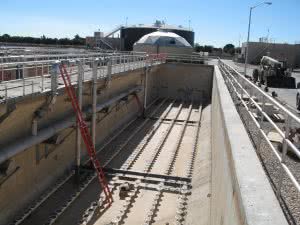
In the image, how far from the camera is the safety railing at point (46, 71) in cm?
1033

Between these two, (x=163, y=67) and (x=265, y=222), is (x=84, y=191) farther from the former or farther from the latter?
(x=163, y=67)

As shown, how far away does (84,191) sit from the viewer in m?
13.5

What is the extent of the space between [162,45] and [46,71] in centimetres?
2915

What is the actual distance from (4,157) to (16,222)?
2180 millimetres

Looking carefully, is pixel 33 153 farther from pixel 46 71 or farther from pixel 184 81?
A: pixel 184 81

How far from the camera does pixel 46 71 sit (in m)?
17.7

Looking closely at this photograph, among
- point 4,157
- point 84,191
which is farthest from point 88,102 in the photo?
point 4,157

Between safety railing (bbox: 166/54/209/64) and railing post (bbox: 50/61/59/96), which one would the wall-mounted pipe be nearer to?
railing post (bbox: 50/61/59/96)

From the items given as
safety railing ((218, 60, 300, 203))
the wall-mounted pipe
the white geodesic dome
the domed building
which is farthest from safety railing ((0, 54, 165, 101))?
the white geodesic dome

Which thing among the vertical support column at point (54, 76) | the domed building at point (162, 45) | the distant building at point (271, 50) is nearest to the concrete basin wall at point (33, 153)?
the vertical support column at point (54, 76)

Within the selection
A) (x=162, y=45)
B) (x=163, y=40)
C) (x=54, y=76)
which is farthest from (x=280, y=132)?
(x=163, y=40)

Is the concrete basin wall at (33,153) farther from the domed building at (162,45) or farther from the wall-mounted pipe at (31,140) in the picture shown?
the domed building at (162,45)

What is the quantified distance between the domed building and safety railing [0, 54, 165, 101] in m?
9.35

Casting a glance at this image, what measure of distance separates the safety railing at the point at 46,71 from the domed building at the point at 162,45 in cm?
935
